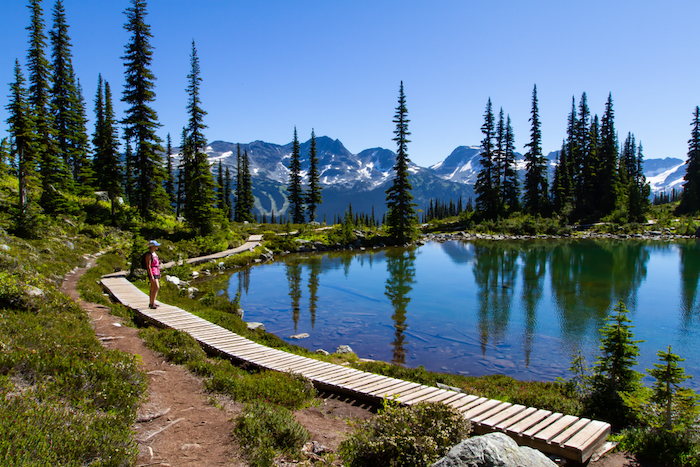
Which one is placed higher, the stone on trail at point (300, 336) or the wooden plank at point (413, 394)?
the wooden plank at point (413, 394)

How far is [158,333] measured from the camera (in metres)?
10.4

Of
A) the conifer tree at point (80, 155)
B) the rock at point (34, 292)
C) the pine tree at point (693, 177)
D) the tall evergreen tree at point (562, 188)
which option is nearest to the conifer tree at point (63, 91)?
the conifer tree at point (80, 155)

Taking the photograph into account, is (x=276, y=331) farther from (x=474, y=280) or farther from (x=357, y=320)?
(x=474, y=280)

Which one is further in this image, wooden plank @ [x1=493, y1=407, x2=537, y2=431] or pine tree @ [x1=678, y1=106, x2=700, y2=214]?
pine tree @ [x1=678, y1=106, x2=700, y2=214]

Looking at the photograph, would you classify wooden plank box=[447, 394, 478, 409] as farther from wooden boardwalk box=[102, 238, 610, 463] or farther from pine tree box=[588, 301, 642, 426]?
pine tree box=[588, 301, 642, 426]

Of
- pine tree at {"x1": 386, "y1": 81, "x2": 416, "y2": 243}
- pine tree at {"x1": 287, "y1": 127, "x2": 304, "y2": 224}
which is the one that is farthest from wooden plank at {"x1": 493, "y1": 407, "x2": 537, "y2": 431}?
pine tree at {"x1": 287, "y1": 127, "x2": 304, "y2": 224}

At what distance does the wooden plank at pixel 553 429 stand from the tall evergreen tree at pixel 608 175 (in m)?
73.2

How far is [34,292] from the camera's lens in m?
9.67

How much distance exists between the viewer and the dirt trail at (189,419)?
5137 millimetres

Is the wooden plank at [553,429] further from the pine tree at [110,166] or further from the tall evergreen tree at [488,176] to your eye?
the tall evergreen tree at [488,176]

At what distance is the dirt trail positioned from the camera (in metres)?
5.14

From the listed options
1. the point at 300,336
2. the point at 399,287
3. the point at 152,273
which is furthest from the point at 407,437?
the point at 399,287

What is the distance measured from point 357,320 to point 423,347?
4.35 meters

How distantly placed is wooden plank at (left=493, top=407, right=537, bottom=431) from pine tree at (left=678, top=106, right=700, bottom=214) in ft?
267
